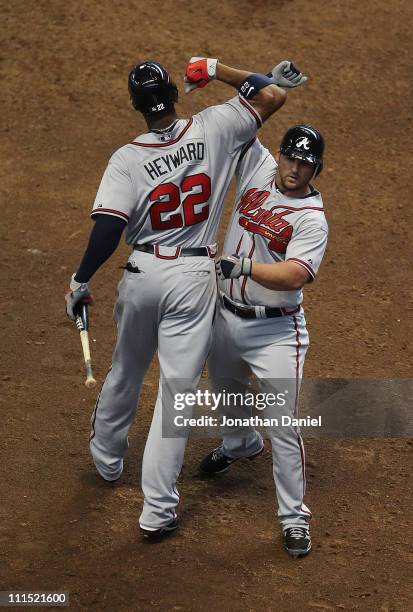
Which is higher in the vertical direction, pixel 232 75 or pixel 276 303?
pixel 232 75

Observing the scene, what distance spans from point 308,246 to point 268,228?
285 millimetres

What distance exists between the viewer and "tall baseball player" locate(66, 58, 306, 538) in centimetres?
545

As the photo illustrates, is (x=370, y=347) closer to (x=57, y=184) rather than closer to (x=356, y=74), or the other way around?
(x=57, y=184)

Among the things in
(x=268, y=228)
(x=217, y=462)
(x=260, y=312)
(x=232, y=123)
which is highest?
(x=232, y=123)

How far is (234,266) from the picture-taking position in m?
5.38

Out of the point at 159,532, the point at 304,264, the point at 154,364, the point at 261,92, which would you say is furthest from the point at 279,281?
the point at 154,364

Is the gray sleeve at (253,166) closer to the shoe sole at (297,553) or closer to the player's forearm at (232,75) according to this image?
the player's forearm at (232,75)

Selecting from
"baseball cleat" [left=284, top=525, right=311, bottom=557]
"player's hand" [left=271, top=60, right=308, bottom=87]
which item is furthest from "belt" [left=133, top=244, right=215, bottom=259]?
"baseball cleat" [left=284, top=525, right=311, bottom=557]

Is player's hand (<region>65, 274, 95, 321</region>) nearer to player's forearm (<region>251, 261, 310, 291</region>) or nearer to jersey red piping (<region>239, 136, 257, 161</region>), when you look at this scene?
player's forearm (<region>251, 261, 310, 291</region>)

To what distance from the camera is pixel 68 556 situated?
18.1ft

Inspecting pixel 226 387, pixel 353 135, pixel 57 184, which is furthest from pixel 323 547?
pixel 353 135

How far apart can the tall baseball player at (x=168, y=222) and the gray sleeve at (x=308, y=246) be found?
52cm

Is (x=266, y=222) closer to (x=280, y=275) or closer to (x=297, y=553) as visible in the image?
(x=280, y=275)

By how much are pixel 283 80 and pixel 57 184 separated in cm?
501
